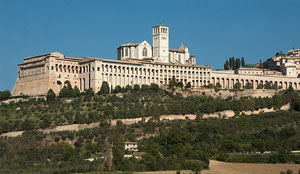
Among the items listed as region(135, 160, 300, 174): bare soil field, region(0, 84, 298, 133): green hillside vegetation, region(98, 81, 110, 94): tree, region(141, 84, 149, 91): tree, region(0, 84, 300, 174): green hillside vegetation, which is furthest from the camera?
region(141, 84, 149, 91): tree

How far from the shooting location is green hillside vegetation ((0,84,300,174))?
2025 inches

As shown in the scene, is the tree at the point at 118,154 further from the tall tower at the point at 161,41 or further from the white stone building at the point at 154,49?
the tall tower at the point at 161,41

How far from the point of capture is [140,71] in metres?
80.6

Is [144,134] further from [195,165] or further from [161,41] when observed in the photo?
[161,41]

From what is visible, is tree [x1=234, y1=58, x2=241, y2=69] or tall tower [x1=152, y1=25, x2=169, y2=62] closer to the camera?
tall tower [x1=152, y1=25, x2=169, y2=62]

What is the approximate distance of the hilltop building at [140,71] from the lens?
76938mm

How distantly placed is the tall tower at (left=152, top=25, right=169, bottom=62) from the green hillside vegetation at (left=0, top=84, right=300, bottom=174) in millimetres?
9762

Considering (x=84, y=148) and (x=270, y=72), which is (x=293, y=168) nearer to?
(x=84, y=148)

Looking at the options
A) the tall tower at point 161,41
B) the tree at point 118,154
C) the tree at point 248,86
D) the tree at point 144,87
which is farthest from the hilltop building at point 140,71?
the tree at point 118,154

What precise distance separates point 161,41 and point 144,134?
26091mm

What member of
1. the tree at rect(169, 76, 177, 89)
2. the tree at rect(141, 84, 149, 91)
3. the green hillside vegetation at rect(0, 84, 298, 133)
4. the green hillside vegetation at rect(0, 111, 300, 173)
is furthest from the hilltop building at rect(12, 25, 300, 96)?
the green hillside vegetation at rect(0, 111, 300, 173)

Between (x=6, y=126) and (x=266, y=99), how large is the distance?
101ft

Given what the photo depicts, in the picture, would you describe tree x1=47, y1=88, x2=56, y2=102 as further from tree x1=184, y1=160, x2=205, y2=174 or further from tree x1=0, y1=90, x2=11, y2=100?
tree x1=184, y1=160, x2=205, y2=174

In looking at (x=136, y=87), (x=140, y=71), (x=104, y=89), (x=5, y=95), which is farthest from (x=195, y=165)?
(x=5, y=95)
